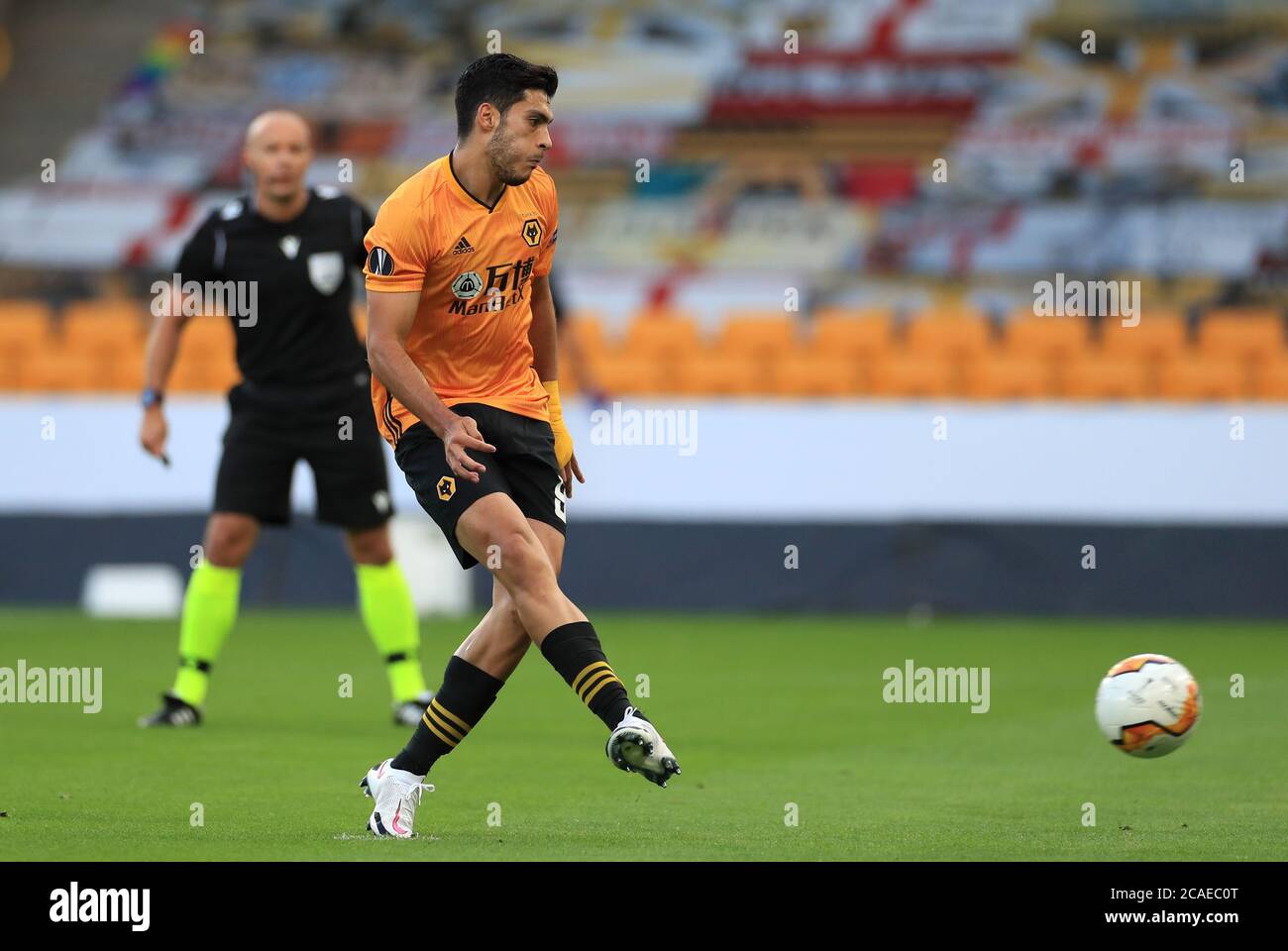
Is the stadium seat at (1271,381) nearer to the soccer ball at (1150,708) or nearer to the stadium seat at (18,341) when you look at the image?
the soccer ball at (1150,708)

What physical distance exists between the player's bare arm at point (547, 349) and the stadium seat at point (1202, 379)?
9538 millimetres

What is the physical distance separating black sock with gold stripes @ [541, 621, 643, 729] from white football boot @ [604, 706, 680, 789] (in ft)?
0.82

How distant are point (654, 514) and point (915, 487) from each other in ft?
5.76

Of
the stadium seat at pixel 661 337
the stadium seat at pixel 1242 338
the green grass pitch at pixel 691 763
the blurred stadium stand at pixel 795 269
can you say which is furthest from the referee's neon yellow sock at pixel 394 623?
the stadium seat at pixel 1242 338

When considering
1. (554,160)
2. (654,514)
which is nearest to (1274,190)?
(554,160)

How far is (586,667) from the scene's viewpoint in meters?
5.74

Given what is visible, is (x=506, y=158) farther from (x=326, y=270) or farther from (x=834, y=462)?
(x=834, y=462)

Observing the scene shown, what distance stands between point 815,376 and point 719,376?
2.36 feet

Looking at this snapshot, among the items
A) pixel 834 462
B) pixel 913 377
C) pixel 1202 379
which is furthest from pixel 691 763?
pixel 1202 379

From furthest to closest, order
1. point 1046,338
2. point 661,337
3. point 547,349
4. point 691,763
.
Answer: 1. point 661,337
2. point 1046,338
3. point 691,763
4. point 547,349

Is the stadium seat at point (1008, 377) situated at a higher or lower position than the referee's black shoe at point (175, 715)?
higher

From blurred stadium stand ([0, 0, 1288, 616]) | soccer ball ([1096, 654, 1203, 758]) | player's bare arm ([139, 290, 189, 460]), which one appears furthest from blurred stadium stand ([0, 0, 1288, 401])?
soccer ball ([1096, 654, 1203, 758])

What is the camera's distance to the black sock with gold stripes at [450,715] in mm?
5934

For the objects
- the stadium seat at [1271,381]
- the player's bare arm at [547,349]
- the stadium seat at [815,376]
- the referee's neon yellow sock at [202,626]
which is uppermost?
the stadium seat at [815,376]
